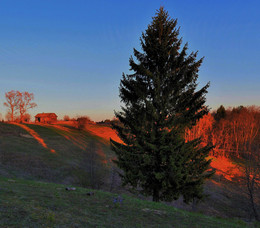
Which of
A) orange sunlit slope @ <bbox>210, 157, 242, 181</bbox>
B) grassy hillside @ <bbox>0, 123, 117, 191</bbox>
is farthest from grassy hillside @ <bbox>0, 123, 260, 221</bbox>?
orange sunlit slope @ <bbox>210, 157, 242, 181</bbox>

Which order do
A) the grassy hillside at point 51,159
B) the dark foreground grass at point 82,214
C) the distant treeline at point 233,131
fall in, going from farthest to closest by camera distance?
the distant treeline at point 233,131 → the grassy hillside at point 51,159 → the dark foreground grass at point 82,214

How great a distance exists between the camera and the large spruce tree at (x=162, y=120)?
1341cm

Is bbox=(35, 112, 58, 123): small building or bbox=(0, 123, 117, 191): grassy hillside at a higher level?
bbox=(35, 112, 58, 123): small building

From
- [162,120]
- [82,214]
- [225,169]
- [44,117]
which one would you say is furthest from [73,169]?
[44,117]

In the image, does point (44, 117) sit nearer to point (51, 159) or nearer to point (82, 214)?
point (51, 159)

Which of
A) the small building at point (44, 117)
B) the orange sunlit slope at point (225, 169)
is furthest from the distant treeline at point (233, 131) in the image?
the small building at point (44, 117)

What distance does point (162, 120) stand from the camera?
45.4 ft

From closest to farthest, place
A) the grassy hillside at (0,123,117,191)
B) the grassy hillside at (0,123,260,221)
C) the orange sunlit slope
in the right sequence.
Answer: the grassy hillside at (0,123,260,221) < the grassy hillside at (0,123,117,191) < the orange sunlit slope

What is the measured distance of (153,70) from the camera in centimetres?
1558

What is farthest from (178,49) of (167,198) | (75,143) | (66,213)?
(75,143)

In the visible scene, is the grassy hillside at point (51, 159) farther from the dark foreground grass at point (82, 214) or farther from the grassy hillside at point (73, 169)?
the dark foreground grass at point (82, 214)

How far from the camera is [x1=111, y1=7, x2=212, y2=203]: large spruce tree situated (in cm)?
1341

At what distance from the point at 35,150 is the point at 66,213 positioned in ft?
113

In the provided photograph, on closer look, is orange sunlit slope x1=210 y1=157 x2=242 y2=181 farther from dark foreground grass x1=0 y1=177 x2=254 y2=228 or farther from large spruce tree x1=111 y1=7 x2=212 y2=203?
dark foreground grass x1=0 y1=177 x2=254 y2=228
